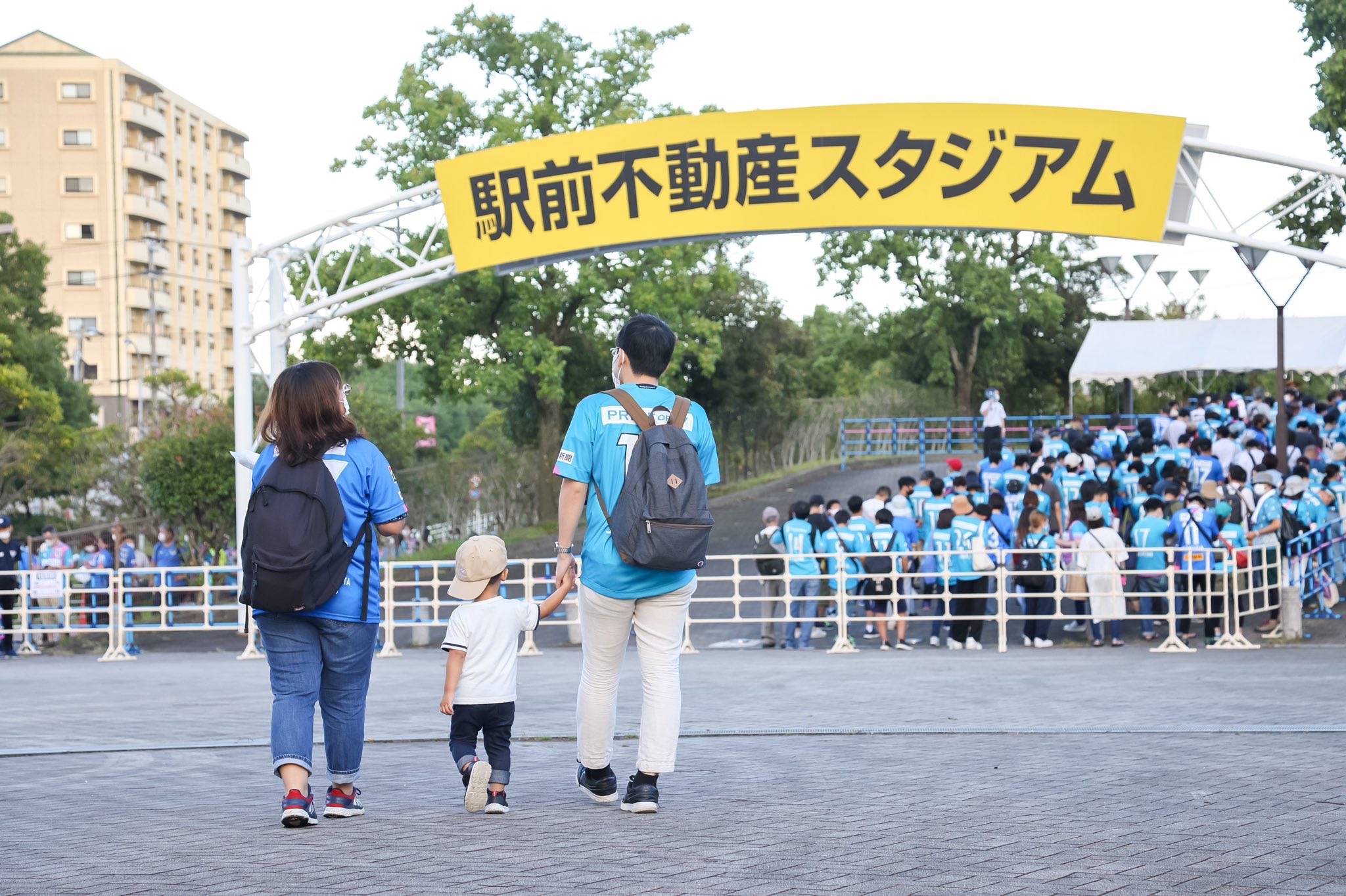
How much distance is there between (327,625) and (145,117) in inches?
3127

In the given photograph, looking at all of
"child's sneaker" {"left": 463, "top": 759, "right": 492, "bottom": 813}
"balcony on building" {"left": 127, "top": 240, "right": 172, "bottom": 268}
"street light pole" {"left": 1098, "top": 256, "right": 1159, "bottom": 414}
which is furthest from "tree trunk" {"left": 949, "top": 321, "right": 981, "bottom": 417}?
"balcony on building" {"left": 127, "top": 240, "right": 172, "bottom": 268}

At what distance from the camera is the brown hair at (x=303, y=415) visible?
18.7 ft

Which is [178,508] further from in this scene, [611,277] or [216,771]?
[216,771]

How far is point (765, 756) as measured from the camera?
7477 mm

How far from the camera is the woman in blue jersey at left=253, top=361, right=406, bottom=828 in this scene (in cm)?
564

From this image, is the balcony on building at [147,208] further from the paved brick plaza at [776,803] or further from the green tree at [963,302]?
the paved brick plaza at [776,803]

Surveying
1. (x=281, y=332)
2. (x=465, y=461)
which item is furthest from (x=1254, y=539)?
(x=465, y=461)

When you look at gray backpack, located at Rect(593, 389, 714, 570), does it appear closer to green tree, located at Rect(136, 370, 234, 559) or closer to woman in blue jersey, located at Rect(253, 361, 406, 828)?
woman in blue jersey, located at Rect(253, 361, 406, 828)

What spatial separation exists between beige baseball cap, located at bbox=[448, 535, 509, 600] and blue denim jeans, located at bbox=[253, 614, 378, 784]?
41cm

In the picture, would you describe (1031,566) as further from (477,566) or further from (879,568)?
(477,566)

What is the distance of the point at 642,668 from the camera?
5996 millimetres

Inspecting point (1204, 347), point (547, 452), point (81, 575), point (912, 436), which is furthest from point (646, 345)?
point (912, 436)

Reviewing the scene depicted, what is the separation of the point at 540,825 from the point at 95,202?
257 feet

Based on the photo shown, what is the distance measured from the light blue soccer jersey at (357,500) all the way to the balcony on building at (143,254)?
7576 centimetres
